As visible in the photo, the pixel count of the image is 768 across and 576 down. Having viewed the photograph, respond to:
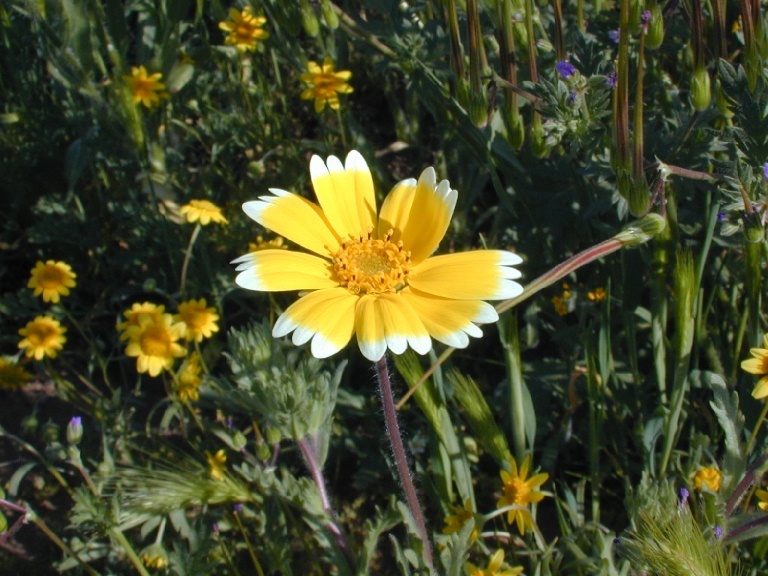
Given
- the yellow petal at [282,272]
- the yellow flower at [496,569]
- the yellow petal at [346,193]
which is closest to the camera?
the yellow petal at [282,272]

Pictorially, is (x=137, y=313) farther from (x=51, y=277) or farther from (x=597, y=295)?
(x=597, y=295)

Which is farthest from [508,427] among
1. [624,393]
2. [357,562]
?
[357,562]

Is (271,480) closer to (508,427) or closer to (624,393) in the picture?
(508,427)

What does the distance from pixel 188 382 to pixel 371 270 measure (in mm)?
947

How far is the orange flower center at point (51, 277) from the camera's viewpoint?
265cm

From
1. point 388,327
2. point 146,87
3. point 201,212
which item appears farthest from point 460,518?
point 146,87

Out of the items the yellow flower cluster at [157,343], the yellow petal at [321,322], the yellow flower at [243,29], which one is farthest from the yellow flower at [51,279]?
the yellow petal at [321,322]

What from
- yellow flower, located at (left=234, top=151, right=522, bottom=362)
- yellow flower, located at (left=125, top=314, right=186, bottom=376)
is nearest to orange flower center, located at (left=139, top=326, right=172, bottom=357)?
yellow flower, located at (left=125, top=314, right=186, bottom=376)

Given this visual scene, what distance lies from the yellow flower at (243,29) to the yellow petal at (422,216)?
1.33 metres

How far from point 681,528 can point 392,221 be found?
2.84ft

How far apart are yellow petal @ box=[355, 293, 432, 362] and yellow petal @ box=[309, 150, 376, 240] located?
239 millimetres

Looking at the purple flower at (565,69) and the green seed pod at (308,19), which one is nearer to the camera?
the purple flower at (565,69)

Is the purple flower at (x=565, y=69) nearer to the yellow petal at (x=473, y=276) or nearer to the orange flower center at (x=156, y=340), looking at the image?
the yellow petal at (x=473, y=276)

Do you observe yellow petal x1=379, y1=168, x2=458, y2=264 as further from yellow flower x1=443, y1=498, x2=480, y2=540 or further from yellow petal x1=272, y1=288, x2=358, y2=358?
yellow flower x1=443, y1=498, x2=480, y2=540
